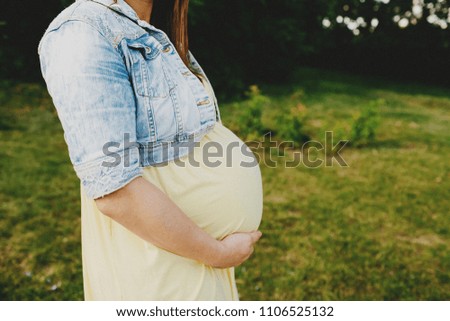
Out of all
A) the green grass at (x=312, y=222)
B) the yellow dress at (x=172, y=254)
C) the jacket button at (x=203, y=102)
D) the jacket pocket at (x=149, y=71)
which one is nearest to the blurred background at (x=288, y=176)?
the green grass at (x=312, y=222)

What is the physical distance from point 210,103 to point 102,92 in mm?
374

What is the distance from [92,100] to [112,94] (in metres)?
0.05

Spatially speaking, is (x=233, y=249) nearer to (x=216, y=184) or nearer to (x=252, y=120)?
(x=216, y=184)

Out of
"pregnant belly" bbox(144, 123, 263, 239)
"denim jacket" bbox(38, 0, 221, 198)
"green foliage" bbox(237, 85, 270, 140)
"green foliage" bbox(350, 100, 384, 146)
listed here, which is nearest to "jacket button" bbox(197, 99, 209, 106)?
"denim jacket" bbox(38, 0, 221, 198)

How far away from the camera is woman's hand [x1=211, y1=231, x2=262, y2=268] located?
127 centimetres

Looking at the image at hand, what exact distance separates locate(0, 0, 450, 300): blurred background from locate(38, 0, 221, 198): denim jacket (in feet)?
8.68

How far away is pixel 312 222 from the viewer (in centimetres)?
466

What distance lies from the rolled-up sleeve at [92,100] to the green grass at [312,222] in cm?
271

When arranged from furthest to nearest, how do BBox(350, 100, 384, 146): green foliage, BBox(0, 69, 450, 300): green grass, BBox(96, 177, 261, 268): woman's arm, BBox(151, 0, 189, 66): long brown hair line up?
1. BBox(350, 100, 384, 146): green foliage
2. BBox(0, 69, 450, 300): green grass
3. BBox(151, 0, 189, 66): long brown hair
4. BBox(96, 177, 261, 268): woman's arm

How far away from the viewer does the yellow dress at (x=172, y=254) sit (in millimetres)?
1227

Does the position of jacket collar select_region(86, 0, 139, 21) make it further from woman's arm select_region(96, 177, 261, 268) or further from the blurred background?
the blurred background

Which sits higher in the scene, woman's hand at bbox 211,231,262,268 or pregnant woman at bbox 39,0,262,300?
pregnant woman at bbox 39,0,262,300
